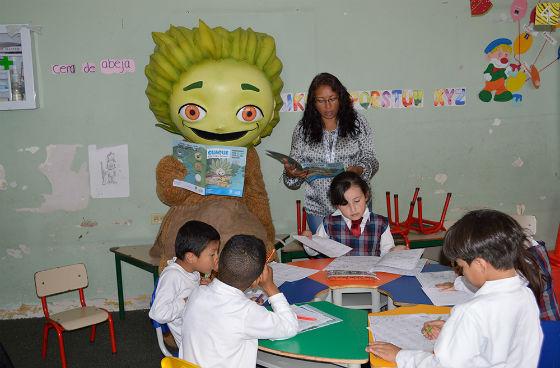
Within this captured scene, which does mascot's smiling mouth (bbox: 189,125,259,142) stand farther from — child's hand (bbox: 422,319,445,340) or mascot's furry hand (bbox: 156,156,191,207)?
child's hand (bbox: 422,319,445,340)

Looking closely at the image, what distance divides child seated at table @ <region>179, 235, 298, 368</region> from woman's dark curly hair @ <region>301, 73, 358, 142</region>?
176cm

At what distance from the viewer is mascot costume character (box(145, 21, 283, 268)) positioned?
3.59 meters

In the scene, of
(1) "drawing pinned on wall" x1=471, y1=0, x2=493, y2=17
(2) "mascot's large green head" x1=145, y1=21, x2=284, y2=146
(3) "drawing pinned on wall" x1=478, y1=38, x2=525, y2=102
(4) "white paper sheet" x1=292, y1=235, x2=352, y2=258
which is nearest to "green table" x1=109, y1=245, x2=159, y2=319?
(2) "mascot's large green head" x1=145, y1=21, x2=284, y2=146

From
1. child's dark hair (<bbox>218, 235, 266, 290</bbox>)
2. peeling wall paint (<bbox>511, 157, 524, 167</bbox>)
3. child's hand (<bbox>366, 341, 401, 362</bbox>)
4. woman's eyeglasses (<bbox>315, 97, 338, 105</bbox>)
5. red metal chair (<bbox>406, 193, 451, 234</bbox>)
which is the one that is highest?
woman's eyeglasses (<bbox>315, 97, 338, 105</bbox>)

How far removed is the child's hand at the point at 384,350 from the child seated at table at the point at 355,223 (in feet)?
4.47

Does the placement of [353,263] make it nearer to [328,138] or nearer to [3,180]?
[328,138]

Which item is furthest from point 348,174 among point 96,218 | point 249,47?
point 96,218

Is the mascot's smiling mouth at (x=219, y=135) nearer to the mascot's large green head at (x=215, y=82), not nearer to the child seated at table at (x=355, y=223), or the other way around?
the mascot's large green head at (x=215, y=82)

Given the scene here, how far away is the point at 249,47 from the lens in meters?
3.70

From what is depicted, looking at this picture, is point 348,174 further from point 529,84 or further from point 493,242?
point 529,84

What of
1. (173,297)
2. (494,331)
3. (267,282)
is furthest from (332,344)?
(173,297)

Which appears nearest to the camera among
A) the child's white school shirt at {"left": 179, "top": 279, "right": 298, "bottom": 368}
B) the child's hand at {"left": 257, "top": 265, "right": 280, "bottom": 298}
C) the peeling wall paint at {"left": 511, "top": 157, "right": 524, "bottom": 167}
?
the child's white school shirt at {"left": 179, "top": 279, "right": 298, "bottom": 368}

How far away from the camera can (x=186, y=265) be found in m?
2.70

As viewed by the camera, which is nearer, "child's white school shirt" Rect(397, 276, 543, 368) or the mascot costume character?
"child's white school shirt" Rect(397, 276, 543, 368)
